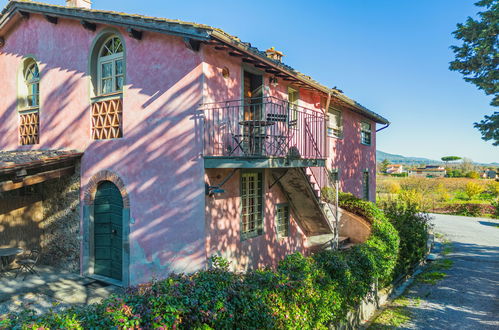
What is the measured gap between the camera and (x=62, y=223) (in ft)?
32.7

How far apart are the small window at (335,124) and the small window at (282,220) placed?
197 inches

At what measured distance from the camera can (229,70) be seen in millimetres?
8391

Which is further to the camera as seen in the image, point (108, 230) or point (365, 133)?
point (365, 133)

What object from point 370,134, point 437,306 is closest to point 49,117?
point 437,306

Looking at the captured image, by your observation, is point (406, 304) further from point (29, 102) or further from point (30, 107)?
point (29, 102)

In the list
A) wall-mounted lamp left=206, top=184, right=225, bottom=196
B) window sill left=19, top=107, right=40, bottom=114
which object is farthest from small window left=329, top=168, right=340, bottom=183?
window sill left=19, top=107, right=40, bottom=114

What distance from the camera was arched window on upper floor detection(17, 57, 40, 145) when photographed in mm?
10797

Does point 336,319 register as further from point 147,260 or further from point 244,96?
point 244,96

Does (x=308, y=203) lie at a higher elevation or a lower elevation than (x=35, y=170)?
lower

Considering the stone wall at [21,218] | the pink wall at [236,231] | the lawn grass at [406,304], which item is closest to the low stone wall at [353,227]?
the lawn grass at [406,304]

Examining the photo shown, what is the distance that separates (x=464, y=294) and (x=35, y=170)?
13.1 metres

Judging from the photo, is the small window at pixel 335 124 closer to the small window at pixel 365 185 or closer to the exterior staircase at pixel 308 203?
the exterior staircase at pixel 308 203

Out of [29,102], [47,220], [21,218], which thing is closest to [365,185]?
[47,220]

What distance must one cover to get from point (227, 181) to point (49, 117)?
658 cm
